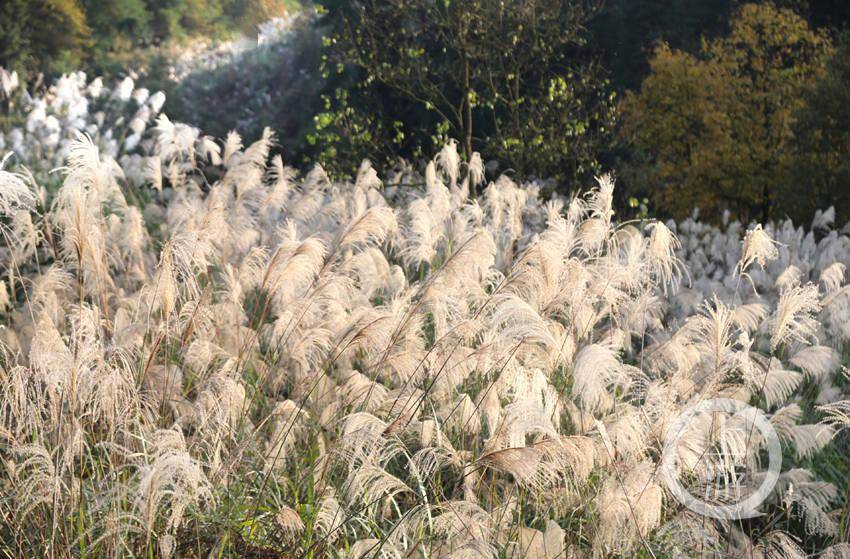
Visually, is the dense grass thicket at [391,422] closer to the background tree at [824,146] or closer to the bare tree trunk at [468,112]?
the background tree at [824,146]

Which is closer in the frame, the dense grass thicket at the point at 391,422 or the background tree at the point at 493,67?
the dense grass thicket at the point at 391,422

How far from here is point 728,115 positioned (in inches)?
500

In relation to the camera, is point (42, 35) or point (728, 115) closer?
point (728, 115)

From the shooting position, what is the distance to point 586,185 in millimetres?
13383

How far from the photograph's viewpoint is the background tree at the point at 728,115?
12469 millimetres

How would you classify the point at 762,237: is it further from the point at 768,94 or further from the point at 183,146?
the point at 768,94

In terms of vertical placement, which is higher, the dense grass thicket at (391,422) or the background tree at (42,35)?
the dense grass thicket at (391,422)

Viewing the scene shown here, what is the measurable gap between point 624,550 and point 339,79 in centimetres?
1616

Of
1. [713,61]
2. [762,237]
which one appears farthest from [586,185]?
[762,237]

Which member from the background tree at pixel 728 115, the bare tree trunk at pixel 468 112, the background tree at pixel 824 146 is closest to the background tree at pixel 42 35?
the bare tree trunk at pixel 468 112

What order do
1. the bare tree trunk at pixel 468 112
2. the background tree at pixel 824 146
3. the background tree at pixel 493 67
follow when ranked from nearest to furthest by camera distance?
1. the background tree at pixel 824 146
2. the background tree at pixel 493 67
3. the bare tree trunk at pixel 468 112

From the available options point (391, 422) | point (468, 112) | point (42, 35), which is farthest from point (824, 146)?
point (42, 35)

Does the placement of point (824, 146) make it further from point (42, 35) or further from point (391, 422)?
point (42, 35)

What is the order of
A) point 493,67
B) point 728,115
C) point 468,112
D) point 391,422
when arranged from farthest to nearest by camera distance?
point 493,67, point 728,115, point 468,112, point 391,422
